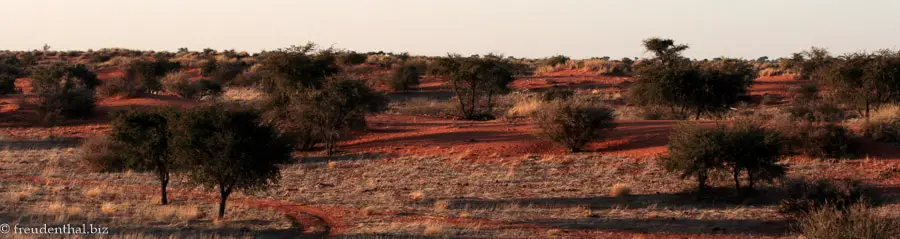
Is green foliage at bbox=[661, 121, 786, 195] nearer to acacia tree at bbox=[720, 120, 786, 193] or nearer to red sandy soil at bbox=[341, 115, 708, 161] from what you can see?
acacia tree at bbox=[720, 120, 786, 193]

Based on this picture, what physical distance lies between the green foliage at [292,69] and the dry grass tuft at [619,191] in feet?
67.0

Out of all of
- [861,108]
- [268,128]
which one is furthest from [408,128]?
[861,108]

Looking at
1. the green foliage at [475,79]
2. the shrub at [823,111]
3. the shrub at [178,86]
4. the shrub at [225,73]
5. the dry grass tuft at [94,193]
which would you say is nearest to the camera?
the dry grass tuft at [94,193]

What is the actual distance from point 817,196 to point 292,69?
27026mm

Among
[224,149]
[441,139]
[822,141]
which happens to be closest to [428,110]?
[441,139]

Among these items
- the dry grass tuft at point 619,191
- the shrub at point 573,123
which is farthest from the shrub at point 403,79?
the dry grass tuft at point 619,191

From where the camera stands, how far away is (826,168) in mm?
21750

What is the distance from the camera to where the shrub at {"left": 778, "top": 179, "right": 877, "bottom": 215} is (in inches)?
635

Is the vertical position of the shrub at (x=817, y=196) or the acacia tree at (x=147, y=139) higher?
the acacia tree at (x=147, y=139)

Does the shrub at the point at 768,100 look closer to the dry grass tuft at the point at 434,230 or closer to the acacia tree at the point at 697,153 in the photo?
the acacia tree at the point at 697,153

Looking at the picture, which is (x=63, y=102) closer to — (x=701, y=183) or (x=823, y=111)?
(x=701, y=183)


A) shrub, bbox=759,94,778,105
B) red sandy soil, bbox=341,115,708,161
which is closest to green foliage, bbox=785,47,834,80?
shrub, bbox=759,94,778,105

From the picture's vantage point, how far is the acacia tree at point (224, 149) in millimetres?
17219

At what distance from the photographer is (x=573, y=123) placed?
2600cm
